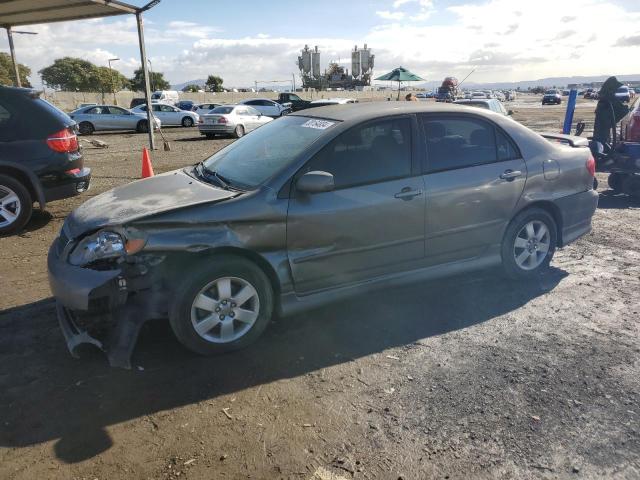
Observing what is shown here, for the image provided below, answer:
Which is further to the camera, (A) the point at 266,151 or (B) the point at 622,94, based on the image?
(B) the point at 622,94

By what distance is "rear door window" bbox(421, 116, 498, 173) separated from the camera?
166 inches

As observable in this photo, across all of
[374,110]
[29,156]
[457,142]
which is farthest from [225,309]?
[29,156]

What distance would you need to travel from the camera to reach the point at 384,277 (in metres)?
4.03

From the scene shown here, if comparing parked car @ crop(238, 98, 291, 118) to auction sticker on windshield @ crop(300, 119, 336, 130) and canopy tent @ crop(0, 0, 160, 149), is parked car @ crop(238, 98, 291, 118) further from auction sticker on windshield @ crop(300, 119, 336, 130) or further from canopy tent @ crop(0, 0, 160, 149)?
auction sticker on windshield @ crop(300, 119, 336, 130)

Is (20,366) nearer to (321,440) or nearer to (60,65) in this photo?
(321,440)

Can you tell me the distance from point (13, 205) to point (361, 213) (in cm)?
482

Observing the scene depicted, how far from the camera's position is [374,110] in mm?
4172

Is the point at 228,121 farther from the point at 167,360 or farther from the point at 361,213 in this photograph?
the point at 167,360

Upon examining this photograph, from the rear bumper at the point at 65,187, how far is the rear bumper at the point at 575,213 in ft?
18.8

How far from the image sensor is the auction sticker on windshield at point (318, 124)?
3.99 meters

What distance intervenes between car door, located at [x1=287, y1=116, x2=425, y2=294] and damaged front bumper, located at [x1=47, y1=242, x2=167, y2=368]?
3.39 feet

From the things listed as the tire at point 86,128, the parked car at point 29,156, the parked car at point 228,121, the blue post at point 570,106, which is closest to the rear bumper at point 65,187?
the parked car at point 29,156

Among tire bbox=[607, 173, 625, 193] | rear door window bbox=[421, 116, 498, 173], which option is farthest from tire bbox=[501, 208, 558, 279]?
tire bbox=[607, 173, 625, 193]

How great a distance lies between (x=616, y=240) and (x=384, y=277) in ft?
12.5
